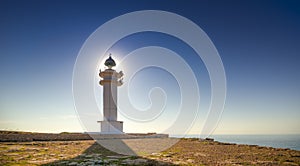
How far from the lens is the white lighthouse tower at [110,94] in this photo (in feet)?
85.3

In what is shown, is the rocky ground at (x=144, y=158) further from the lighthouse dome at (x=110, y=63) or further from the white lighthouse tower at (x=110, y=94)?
the lighthouse dome at (x=110, y=63)

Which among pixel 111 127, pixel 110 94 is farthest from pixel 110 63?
pixel 111 127

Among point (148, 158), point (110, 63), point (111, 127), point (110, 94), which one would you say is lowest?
point (148, 158)

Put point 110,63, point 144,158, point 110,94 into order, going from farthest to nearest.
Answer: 1. point 110,63
2. point 110,94
3. point 144,158

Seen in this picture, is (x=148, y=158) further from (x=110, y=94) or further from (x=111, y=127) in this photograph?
(x=110, y=94)

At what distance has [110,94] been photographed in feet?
90.6

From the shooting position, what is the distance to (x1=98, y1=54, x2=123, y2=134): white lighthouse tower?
25984 millimetres

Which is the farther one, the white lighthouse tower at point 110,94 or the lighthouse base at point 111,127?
the white lighthouse tower at point 110,94

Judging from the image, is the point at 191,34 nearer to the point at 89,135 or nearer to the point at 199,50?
the point at 199,50

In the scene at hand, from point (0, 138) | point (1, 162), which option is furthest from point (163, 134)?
point (1, 162)

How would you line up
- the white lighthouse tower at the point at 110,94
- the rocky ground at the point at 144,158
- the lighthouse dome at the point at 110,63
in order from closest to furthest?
1. the rocky ground at the point at 144,158
2. the white lighthouse tower at the point at 110,94
3. the lighthouse dome at the point at 110,63

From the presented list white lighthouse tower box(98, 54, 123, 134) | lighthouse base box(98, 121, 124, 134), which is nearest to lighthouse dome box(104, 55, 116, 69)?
white lighthouse tower box(98, 54, 123, 134)

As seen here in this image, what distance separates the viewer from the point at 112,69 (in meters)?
28.5

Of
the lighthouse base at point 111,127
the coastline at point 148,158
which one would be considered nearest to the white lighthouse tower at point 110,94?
the lighthouse base at point 111,127
